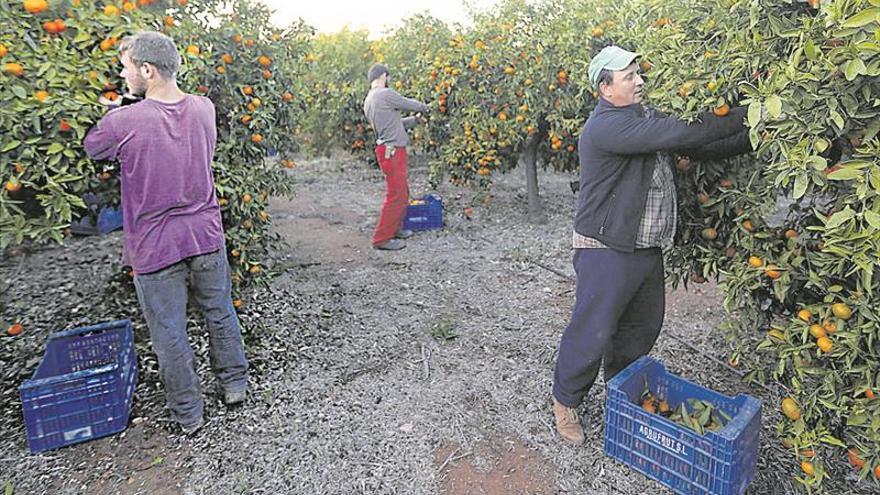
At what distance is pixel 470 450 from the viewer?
9.78 feet

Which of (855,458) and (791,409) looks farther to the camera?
(791,409)

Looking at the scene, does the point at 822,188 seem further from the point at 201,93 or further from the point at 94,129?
the point at 201,93

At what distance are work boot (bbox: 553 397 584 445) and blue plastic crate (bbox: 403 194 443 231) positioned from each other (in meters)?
4.09

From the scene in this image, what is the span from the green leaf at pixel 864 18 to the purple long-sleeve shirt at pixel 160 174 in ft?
8.54

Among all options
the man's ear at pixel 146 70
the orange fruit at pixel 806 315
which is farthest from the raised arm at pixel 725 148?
the man's ear at pixel 146 70

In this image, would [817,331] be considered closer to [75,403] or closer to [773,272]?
[773,272]

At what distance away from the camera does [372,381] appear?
361 centimetres

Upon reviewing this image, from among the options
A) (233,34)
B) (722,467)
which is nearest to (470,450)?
(722,467)

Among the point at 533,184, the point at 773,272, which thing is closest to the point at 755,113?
the point at 773,272

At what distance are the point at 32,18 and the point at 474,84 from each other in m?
4.63

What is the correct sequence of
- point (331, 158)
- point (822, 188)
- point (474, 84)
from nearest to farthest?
point (822, 188)
point (474, 84)
point (331, 158)

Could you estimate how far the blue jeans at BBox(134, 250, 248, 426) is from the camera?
292 centimetres

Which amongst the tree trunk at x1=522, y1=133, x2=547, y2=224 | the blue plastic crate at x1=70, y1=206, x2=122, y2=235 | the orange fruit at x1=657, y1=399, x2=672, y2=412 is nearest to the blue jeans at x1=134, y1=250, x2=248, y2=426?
the orange fruit at x1=657, y1=399, x2=672, y2=412

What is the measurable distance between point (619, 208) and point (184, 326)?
2156 millimetres
